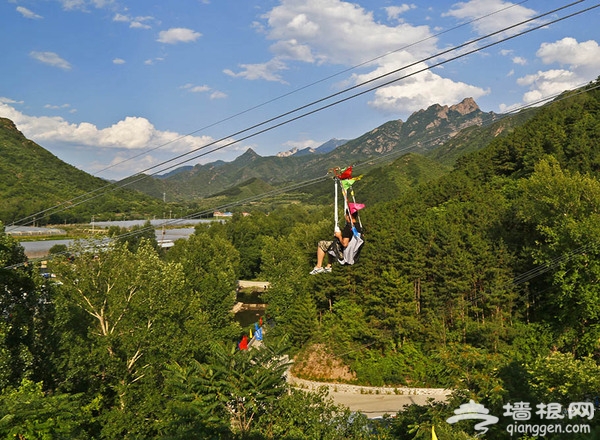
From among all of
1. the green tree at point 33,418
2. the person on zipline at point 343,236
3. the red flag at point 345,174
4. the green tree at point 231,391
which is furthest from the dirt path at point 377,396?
the red flag at point 345,174

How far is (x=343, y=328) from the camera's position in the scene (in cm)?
3469

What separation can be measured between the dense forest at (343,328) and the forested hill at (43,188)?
103235 mm

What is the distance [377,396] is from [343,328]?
6921 mm

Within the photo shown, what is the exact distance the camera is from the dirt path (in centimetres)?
2656

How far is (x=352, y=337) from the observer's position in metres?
33.9

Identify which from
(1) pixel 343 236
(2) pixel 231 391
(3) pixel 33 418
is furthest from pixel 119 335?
(1) pixel 343 236

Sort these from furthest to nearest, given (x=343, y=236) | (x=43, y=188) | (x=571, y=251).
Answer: (x=43, y=188), (x=571, y=251), (x=343, y=236)

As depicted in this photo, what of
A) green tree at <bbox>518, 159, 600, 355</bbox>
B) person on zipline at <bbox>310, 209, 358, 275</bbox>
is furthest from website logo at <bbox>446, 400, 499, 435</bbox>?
green tree at <bbox>518, 159, 600, 355</bbox>

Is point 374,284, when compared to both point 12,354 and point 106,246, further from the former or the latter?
point 12,354

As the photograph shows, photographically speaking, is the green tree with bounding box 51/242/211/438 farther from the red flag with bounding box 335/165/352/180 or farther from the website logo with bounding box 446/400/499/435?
the red flag with bounding box 335/165/352/180

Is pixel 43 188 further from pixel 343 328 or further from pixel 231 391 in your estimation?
pixel 231 391

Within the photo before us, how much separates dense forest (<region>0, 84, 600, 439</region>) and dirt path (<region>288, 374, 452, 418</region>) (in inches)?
45.7

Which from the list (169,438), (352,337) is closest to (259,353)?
(169,438)

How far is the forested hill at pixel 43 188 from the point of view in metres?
126
